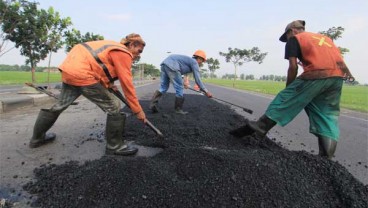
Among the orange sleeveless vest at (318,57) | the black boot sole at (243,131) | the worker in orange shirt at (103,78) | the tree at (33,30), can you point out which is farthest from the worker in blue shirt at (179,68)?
the tree at (33,30)

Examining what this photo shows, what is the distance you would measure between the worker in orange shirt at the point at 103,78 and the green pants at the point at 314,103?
171cm

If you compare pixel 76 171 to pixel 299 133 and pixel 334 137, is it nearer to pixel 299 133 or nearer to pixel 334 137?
pixel 334 137

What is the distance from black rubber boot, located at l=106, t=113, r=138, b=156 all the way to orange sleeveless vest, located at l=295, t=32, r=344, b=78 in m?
2.29

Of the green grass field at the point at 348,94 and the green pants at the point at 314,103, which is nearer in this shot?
the green pants at the point at 314,103

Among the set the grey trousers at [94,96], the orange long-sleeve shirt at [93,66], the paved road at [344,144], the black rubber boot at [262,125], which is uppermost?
the orange long-sleeve shirt at [93,66]

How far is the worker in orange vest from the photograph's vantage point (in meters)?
3.17

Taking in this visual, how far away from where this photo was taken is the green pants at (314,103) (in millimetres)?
3205

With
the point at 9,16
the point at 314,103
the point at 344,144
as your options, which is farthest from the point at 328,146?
the point at 9,16

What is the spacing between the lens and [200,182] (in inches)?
94.9

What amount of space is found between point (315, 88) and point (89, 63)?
8.61 ft

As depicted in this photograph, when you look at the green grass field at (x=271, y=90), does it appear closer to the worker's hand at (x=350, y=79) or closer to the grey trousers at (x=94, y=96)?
the worker's hand at (x=350, y=79)

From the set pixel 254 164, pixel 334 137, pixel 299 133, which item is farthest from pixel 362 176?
pixel 299 133

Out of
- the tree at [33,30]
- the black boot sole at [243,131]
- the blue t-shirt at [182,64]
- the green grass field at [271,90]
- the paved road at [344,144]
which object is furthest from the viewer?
the green grass field at [271,90]

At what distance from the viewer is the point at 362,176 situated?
10.4ft
